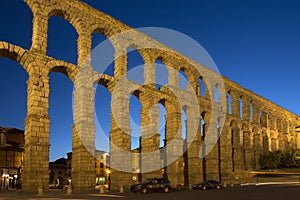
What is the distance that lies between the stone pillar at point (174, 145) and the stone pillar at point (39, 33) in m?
17.7

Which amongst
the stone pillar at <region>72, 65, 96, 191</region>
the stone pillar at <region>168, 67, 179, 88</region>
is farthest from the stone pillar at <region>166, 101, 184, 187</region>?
the stone pillar at <region>72, 65, 96, 191</region>

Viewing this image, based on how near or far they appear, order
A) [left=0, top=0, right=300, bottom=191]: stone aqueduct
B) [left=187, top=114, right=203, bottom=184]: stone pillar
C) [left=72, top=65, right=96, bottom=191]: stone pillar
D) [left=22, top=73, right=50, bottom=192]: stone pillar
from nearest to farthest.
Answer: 1. [left=22, top=73, right=50, bottom=192]: stone pillar
2. [left=0, top=0, right=300, bottom=191]: stone aqueduct
3. [left=72, top=65, right=96, bottom=191]: stone pillar
4. [left=187, top=114, right=203, bottom=184]: stone pillar

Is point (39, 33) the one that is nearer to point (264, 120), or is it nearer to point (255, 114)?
point (255, 114)

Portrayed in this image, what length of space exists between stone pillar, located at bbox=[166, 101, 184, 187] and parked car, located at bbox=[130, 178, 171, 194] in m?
10.3

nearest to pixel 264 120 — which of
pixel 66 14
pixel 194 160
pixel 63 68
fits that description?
pixel 194 160

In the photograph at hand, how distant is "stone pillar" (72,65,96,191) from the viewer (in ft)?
89.7

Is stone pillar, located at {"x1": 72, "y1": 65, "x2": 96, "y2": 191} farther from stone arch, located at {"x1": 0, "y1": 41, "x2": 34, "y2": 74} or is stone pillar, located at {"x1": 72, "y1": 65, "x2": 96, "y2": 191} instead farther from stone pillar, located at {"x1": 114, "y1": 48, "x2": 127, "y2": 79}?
stone arch, located at {"x1": 0, "y1": 41, "x2": 34, "y2": 74}

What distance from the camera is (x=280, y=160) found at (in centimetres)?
5656

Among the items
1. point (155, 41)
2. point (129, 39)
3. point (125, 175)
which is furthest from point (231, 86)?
point (125, 175)

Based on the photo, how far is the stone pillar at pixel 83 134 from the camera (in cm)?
2733

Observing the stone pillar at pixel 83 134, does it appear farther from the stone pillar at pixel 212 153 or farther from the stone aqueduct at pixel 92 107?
the stone pillar at pixel 212 153

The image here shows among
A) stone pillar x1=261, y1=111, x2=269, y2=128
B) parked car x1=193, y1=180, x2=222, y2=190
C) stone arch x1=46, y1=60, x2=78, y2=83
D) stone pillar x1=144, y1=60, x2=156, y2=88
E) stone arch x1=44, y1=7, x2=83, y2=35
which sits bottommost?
parked car x1=193, y1=180, x2=222, y2=190

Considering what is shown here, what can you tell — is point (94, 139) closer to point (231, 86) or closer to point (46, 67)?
point (46, 67)

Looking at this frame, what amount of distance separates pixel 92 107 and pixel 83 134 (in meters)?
2.86
